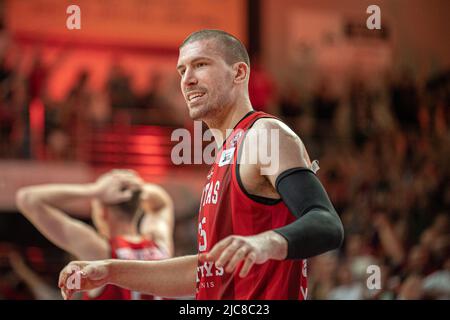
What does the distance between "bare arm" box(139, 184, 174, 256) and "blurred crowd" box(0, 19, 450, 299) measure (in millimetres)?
3666

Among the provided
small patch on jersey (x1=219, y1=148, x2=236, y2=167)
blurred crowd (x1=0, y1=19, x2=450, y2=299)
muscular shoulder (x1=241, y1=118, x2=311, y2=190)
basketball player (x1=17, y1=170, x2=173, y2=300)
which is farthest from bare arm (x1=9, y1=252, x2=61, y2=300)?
muscular shoulder (x1=241, y1=118, x2=311, y2=190)

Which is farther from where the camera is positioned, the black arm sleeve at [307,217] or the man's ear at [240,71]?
the man's ear at [240,71]

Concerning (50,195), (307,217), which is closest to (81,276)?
(307,217)

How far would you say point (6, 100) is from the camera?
1255cm

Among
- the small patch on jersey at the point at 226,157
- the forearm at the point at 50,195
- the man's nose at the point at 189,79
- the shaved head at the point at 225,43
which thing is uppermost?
the shaved head at the point at 225,43

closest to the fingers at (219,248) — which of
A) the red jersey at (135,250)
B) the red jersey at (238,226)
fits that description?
the red jersey at (238,226)

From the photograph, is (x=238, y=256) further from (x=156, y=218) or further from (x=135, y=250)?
(x=156, y=218)

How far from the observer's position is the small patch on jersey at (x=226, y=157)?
3.31 metres

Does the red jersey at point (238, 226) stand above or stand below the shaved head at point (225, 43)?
below

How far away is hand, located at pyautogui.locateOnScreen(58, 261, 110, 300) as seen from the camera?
10.7 feet

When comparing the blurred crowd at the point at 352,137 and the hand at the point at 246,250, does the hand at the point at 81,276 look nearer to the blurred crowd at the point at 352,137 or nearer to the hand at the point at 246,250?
the hand at the point at 246,250

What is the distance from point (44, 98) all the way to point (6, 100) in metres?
0.97

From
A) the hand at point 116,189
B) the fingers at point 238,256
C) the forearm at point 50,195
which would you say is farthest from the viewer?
the hand at point 116,189

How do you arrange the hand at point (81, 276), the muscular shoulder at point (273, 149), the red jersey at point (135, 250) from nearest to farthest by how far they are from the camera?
1. the muscular shoulder at point (273, 149)
2. the hand at point (81, 276)
3. the red jersey at point (135, 250)
